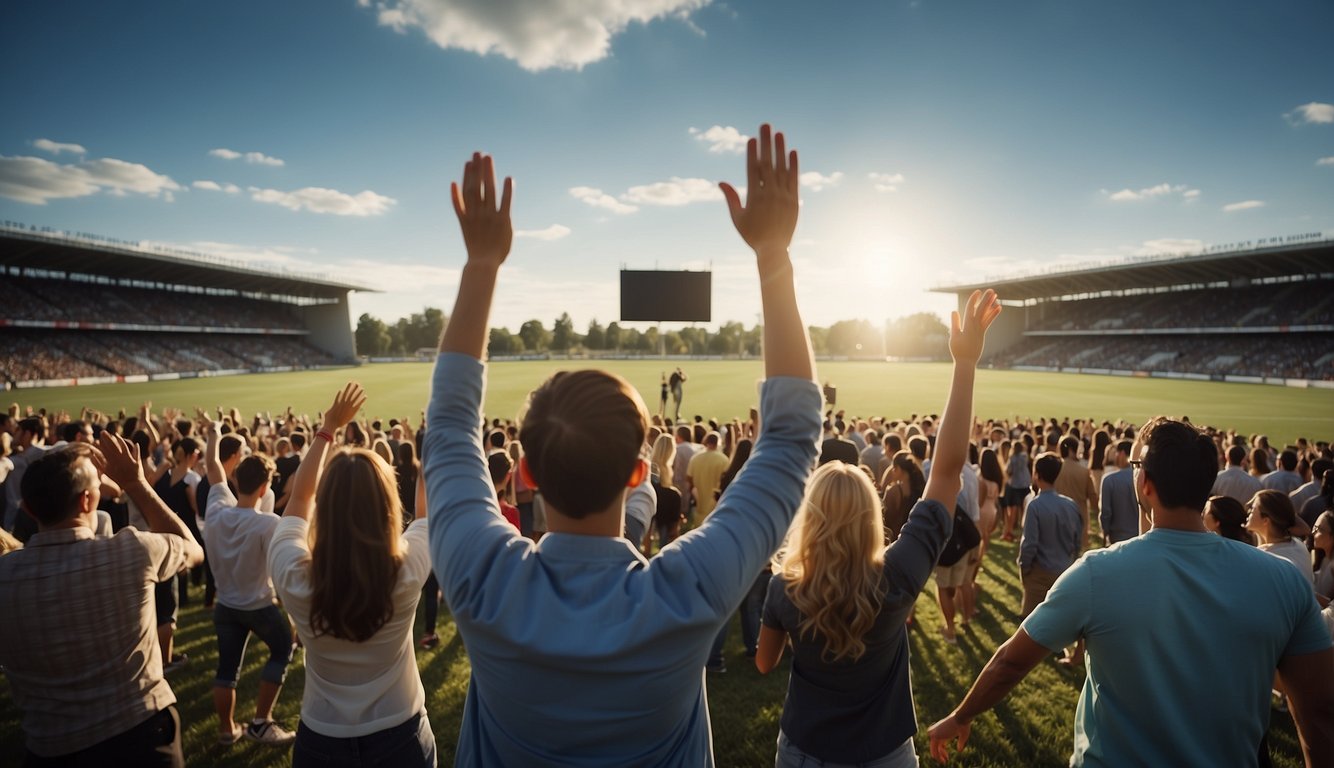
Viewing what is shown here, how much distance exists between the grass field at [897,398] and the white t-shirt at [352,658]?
79.1ft

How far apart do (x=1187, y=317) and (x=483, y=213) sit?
80.1m

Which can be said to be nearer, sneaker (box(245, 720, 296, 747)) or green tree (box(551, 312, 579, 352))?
sneaker (box(245, 720, 296, 747))

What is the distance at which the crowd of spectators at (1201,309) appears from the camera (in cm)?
5219

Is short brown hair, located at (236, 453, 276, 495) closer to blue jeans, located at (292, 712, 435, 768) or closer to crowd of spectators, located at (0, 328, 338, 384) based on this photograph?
blue jeans, located at (292, 712, 435, 768)

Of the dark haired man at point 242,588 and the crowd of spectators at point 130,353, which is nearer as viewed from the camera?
the dark haired man at point 242,588

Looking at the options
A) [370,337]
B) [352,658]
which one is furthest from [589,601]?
[370,337]

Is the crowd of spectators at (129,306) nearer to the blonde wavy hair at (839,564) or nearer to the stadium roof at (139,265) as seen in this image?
the stadium roof at (139,265)

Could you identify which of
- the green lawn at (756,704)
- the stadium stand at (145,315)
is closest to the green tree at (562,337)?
the stadium stand at (145,315)

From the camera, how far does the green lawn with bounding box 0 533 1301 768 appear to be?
15.5 ft

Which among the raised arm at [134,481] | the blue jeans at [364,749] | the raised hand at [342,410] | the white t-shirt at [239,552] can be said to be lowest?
the blue jeans at [364,749]

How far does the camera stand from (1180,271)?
195ft

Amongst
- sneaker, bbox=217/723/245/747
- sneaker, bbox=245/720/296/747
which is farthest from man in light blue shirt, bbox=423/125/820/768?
sneaker, bbox=217/723/245/747

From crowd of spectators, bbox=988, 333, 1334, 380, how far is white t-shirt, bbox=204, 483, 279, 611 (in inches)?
2514

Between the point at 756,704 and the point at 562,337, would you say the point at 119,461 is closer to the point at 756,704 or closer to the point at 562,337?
the point at 756,704
